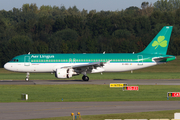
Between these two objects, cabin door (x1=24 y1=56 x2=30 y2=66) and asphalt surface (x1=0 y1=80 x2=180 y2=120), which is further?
cabin door (x1=24 y1=56 x2=30 y2=66)

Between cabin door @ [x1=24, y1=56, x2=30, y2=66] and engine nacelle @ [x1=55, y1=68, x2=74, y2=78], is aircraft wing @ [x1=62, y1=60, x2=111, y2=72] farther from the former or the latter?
cabin door @ [x1=24, y1=56, x2=30, y2=66]

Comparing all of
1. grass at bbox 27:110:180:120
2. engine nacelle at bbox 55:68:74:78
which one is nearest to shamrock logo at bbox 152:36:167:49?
engine nacelle at bbox 55:68:74:78

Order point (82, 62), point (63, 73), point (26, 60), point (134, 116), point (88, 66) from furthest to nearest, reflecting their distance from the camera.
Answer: point (82, 62), point (26, 60), point (88, 66), point (63, 73), point (134, 116)

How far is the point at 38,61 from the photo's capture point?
4912cm

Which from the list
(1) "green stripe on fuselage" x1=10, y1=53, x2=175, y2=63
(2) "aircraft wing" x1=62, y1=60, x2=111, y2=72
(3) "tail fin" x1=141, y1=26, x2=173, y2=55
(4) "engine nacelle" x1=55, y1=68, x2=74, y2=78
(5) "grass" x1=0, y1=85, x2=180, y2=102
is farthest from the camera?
(3) "tail fin" x1=141, y1=26, x2=173, y2=55

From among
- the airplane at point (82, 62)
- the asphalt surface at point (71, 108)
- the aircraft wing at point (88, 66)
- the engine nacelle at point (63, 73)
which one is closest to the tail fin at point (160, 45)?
the airplane at point (82, 62)

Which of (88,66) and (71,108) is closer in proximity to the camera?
(71,108)

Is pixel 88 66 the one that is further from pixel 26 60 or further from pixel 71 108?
pixel 71 108

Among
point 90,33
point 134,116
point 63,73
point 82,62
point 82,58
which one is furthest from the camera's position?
point 90,33

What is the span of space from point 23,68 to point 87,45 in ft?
227

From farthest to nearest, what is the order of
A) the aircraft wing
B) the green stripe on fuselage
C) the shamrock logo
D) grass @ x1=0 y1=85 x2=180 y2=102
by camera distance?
1. the shamrock logo
2. the green stripe on fuselage
3. the aircraft wing
4. grass @ x1=0 y1=85 x2=180 y2=102

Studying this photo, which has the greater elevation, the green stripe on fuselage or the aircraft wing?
the green stripe on fuselage

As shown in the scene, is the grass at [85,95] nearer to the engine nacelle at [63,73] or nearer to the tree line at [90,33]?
the engine nacelle at [63,73]

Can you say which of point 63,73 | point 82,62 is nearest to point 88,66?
point 82,62
